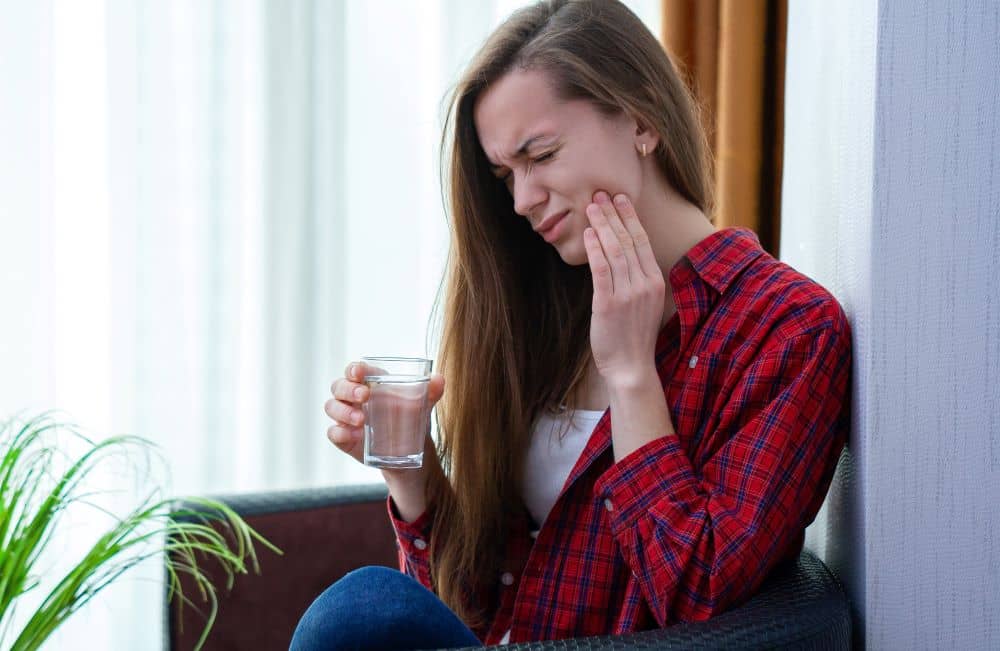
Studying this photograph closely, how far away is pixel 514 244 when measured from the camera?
61.6 inches

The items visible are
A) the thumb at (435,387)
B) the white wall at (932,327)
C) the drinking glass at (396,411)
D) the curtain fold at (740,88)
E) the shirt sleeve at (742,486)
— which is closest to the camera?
the white wall at (932,327)

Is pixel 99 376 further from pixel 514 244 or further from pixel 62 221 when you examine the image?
pixel 514 244

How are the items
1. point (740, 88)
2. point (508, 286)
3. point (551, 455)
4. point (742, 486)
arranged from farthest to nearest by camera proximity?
point (740, 88)
point (508, 286)
point (551, 455)
point (742, 486)

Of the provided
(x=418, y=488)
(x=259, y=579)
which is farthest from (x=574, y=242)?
(x=259, y=579)

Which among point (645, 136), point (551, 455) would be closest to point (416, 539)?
point (551, 455)

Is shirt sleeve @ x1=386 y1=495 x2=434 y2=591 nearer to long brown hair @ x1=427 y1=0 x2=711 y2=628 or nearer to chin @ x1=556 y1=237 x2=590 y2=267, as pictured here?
long brown hair @ x1=427 y1=0 x2=711 y2=628

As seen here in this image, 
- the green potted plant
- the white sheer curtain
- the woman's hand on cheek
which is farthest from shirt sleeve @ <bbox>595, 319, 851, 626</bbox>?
the white sheer curtain

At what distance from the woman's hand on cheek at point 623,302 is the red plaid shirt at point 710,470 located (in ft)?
0.23

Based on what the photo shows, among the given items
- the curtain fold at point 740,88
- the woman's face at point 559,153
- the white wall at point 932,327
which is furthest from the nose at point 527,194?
the curtain fold at point 740,88

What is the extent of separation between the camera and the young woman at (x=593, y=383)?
1080mm

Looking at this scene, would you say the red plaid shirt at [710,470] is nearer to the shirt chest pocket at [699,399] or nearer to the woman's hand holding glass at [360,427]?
the shirt chest pocket at [699,399]

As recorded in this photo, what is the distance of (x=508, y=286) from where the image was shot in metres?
1.54

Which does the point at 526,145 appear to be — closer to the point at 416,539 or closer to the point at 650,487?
the point at 650,487

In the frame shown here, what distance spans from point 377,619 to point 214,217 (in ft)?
5.00
